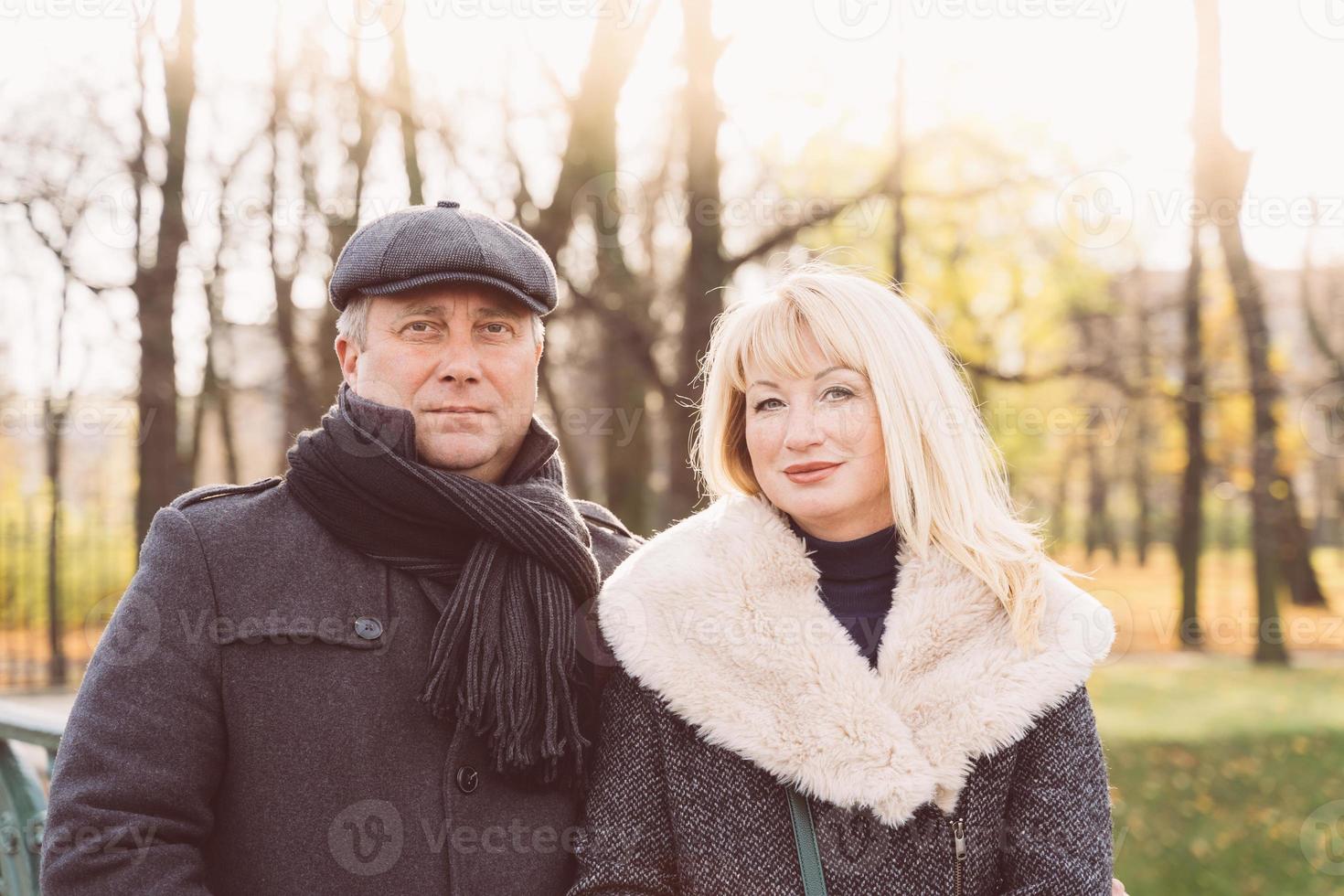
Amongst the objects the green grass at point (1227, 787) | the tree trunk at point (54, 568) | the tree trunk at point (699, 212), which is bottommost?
the green grass at point (1227, 787)

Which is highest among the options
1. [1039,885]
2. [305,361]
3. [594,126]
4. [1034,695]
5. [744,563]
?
[594,126]

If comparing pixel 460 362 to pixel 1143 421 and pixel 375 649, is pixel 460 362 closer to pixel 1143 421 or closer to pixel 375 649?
pixel 375 649

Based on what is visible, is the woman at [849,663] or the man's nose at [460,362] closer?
the woman at [849,663]

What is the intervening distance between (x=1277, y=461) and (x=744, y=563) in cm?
1254

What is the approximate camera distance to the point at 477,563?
2574mm

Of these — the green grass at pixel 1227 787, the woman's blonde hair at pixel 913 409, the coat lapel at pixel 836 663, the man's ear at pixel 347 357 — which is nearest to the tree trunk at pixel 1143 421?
the green grass at pixel 1227 787

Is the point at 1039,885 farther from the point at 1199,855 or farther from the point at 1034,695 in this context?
the point at 1199,855

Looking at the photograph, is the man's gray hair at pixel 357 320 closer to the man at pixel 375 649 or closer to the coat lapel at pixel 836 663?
the man at pixel 375 649

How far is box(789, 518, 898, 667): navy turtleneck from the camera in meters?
2.67

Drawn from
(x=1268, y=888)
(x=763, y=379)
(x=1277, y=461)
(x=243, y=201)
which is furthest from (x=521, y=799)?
(x=1277, y=461)

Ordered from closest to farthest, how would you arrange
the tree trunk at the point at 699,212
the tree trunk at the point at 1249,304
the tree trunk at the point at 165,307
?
the tree trunk at the point at 699,212 < the tree trunk at the point at 165,307 < the tree trunk at the point at 1249,304

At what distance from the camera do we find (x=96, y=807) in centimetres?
218

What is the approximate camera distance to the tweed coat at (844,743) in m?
2.38

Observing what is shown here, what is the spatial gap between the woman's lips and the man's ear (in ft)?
3.51
